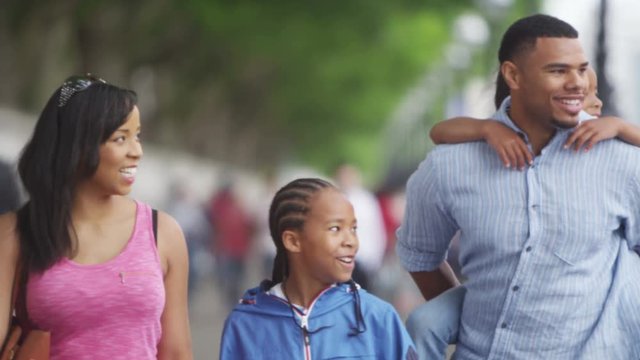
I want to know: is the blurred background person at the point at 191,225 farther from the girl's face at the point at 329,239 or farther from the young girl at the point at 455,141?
the girl's face at the point at 329,239

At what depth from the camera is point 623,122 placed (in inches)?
190

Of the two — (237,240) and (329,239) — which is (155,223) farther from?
(237,240)

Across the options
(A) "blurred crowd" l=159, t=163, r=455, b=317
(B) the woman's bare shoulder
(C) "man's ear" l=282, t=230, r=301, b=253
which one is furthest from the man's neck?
(A) "blurred crowd" l=159, t=163, r=455, b=317

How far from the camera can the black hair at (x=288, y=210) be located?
16.4 feet

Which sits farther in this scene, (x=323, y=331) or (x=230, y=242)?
(x=230, y=242)

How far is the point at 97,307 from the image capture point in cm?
461

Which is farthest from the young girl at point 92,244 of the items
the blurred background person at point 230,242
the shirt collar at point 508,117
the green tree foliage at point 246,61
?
the blurred background person at point 230,242

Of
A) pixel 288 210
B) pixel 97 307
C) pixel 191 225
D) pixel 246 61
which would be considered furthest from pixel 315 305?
pixel 246 61

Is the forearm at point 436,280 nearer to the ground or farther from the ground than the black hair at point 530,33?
nearer to the ground

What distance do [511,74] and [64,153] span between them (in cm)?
135

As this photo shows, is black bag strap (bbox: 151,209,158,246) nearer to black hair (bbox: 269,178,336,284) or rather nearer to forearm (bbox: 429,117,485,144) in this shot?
black hair (bbox: 269,178,336,284)

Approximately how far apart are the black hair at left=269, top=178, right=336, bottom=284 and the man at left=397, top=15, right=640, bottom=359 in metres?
0.46

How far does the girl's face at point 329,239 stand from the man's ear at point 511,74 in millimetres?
609

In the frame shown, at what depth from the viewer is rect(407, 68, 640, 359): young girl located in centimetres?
486
